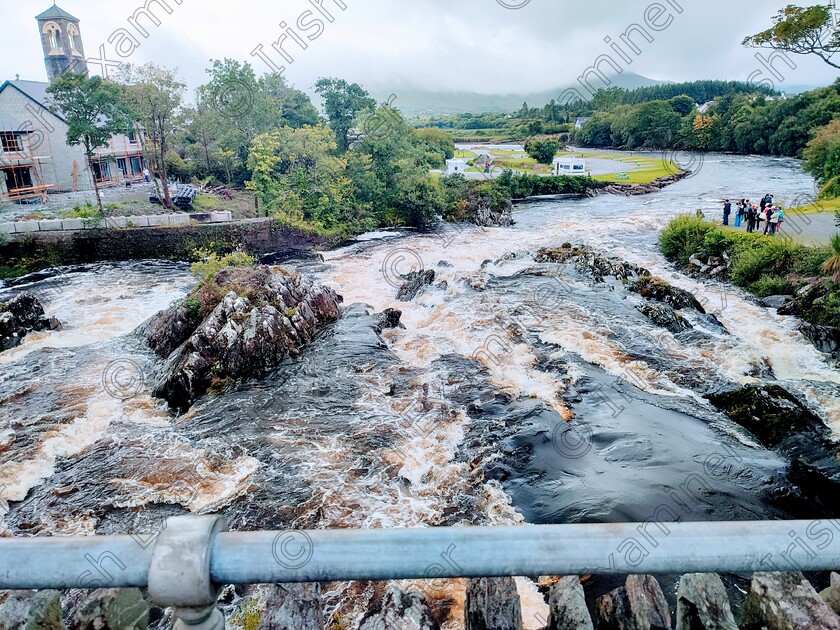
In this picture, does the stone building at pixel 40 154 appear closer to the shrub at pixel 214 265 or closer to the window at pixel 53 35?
the window at pixel 53 35

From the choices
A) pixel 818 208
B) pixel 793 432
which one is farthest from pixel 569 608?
pixel 818 208

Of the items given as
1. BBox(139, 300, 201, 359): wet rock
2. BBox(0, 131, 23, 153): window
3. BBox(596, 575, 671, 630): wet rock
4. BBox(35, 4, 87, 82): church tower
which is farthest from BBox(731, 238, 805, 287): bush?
BBox(35, 4, 87, 82): church tower

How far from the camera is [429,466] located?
407 inches

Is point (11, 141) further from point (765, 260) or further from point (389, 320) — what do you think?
point (765, 260)

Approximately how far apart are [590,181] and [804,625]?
54085 millimetres

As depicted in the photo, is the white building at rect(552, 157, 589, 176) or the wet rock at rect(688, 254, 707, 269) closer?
the wet rock at rect(688, 254, 707, 269)

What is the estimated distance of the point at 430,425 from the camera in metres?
11.8

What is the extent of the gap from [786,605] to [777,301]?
20.1m

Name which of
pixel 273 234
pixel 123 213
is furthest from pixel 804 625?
pixel 123 213

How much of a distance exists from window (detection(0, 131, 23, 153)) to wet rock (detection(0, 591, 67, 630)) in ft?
140

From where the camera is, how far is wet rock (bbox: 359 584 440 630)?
2754 millimetres

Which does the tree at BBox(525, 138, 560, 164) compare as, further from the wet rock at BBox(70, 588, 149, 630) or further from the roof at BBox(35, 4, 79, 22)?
the wet rock at BBox(70, 588, 149, 630)

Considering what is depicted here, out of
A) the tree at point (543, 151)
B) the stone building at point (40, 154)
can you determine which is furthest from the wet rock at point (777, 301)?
the tree at point (543, 151)

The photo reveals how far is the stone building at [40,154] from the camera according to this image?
34.3 m
